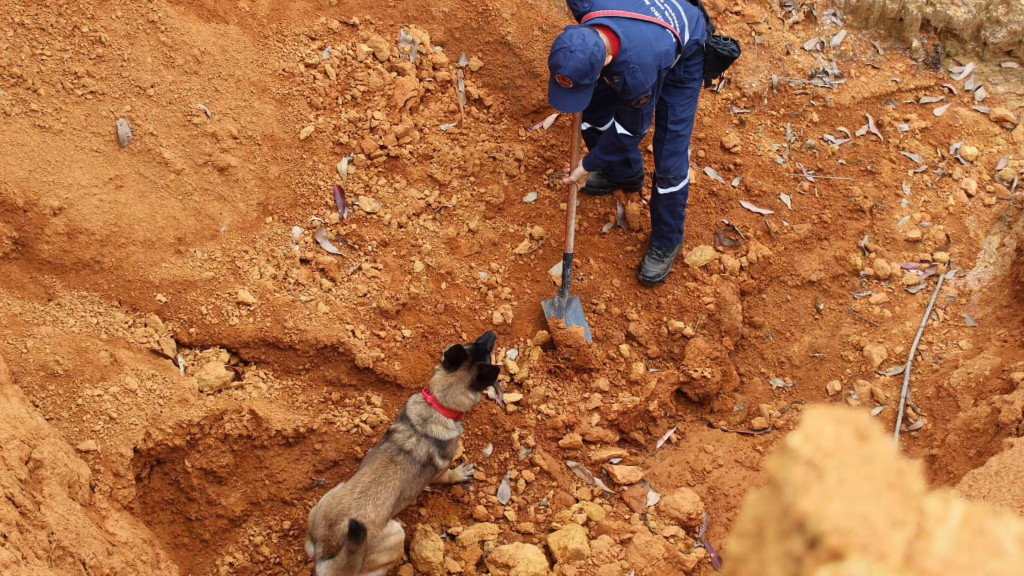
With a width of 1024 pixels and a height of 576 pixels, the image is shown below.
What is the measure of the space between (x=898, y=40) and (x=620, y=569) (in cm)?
610

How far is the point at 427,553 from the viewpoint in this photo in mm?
4270

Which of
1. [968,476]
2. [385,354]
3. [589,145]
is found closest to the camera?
[968,476]

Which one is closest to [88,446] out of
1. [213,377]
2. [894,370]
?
[213,377]

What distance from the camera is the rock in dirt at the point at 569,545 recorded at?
164 inches

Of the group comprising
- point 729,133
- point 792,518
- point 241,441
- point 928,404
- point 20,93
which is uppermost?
point 792,518

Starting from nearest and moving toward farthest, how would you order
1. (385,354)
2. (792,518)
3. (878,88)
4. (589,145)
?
(792,518)
(385,354)
(589,145)
(878,88)

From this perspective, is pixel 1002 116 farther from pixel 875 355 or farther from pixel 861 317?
pixel 875 355

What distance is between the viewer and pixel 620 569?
13.6ft

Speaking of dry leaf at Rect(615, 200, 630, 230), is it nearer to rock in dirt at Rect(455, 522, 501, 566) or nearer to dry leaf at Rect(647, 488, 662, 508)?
dry leaf at Rect(647, 488, 662, 508)

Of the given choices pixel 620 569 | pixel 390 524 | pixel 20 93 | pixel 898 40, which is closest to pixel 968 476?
pixel 620 569

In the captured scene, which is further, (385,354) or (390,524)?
(385,354)

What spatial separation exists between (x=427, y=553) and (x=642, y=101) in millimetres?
3282

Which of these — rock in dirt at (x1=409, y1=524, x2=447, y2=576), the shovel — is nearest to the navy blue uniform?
the shovel

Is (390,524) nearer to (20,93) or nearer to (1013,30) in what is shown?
(20,93)
